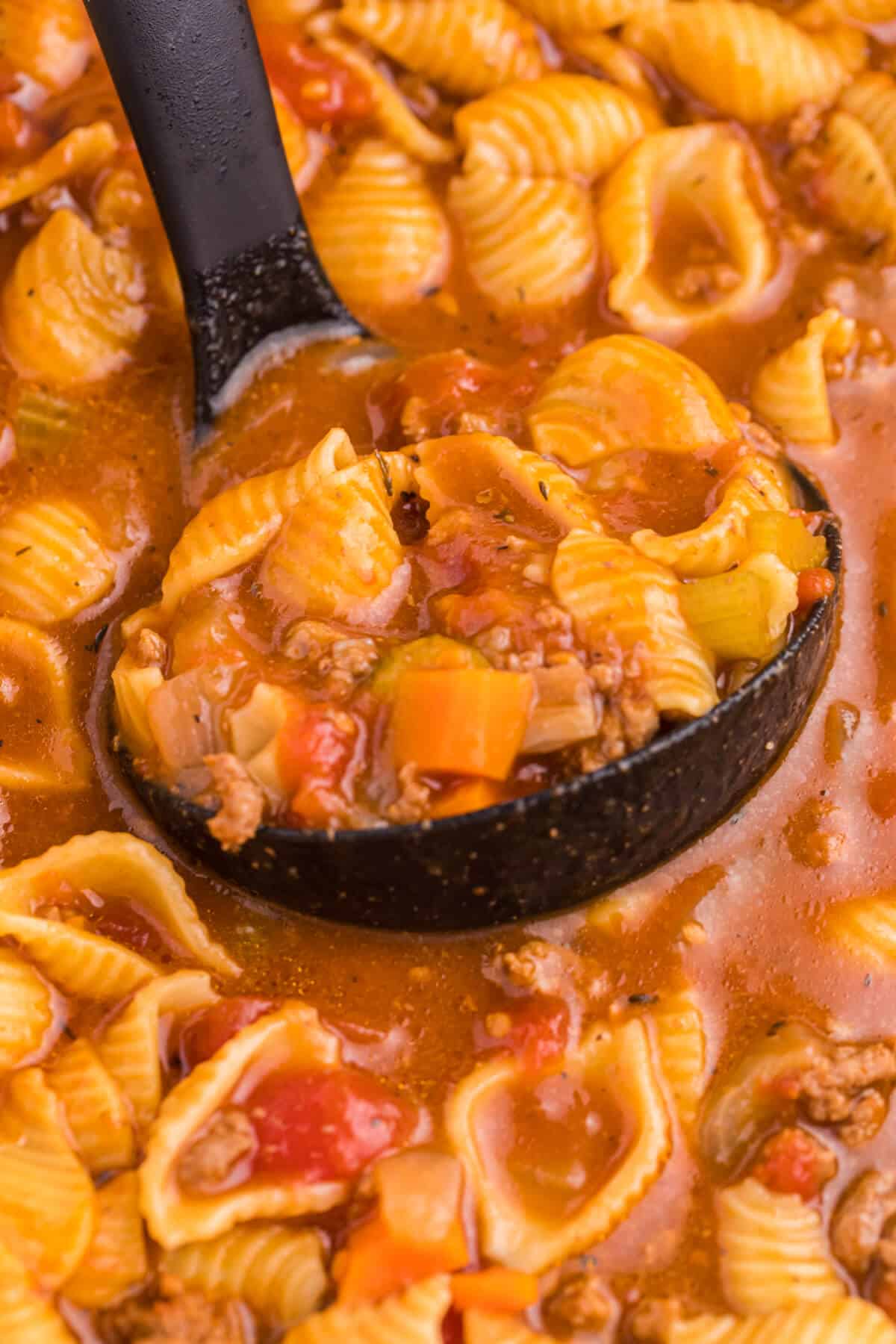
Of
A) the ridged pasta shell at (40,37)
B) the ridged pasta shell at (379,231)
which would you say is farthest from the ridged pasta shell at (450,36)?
the ridged pasta shell at (40,37)

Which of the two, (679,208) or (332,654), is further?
(679,208)

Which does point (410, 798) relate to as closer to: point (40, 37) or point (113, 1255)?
point (113, 1255)

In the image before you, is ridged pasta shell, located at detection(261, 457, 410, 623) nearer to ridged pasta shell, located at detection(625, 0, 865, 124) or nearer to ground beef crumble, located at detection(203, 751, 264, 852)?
ground beef crumble, located at detection(203, 751, 264, 852)

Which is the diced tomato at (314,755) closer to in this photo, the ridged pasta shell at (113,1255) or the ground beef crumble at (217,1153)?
the ground beef crumble at (217,1153)

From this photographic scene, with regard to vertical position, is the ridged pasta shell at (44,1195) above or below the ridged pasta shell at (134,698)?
below

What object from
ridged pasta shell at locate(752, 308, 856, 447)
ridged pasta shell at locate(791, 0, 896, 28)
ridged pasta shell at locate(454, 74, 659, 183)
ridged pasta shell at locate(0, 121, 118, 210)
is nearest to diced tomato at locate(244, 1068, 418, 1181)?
ridged pasta shell at locate(752, 308, 856, 447)

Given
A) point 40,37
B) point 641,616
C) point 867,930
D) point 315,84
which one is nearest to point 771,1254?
point 867,930
